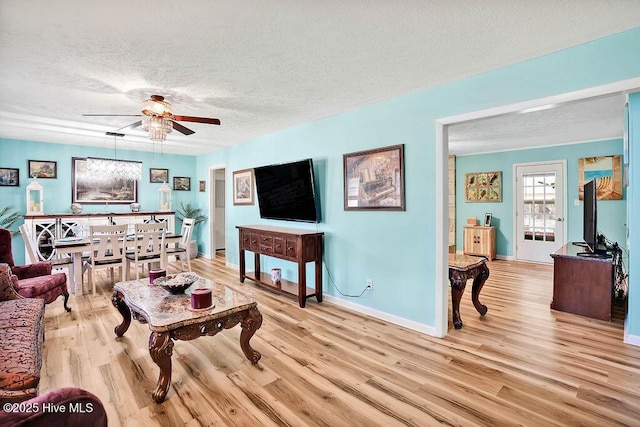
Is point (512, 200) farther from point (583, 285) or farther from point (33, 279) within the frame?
point (33, 279)

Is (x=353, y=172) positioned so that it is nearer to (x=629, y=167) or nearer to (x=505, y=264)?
(x=629, y=167)

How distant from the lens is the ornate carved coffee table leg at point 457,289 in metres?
3.01

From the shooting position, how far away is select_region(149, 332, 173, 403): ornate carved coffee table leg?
195 centimetres

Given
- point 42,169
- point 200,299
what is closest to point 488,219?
point 200,299

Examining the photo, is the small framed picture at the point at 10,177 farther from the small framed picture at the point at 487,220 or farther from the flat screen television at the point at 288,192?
the small framed picture at the point at 487,220

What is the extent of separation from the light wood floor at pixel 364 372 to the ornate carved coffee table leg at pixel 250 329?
8 cm

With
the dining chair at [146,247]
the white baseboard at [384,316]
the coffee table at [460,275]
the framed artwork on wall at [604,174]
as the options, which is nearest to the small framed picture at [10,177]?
the dining chair at [146,247]

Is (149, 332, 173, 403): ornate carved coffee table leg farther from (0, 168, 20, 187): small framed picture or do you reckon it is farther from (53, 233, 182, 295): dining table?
(0, 168, 20, 187): small framed picture

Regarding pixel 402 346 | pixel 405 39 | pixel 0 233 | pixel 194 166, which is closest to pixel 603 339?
pixel 402 346

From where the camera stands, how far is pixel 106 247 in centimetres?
433

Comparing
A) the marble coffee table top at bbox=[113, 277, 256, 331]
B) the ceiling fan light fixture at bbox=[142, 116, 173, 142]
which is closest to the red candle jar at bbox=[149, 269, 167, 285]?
the marble coffee table top at bbox=[113, 277, 256, 331]

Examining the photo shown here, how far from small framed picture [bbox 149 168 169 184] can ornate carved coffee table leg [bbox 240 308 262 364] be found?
217 inches

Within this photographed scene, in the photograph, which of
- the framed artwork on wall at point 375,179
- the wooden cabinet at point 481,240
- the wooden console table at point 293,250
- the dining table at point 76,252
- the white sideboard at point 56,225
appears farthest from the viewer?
the wooden cabinet at point 481,240

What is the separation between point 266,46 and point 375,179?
1727 mm
